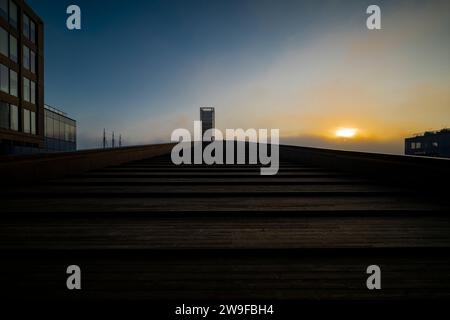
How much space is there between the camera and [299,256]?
8.14ft

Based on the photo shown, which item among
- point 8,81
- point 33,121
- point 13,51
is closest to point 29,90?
point 33,121

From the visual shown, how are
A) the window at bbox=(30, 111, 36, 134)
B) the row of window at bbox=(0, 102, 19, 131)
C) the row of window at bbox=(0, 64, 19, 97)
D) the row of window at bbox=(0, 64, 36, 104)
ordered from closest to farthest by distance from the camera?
1. the row of window at bbox=(0, 102, 19, 131)
2. the row of window at bbox=(0, 64, 19, 97)
3. the row of window at bbox=(0, 64, 36, 104)
4. the window at bbox=(30, 111, 36, 134)

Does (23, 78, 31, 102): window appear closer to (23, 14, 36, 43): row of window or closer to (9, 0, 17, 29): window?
(23, 14, 36, 43): row of window

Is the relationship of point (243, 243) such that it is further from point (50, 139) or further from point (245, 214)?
point (50, 139)

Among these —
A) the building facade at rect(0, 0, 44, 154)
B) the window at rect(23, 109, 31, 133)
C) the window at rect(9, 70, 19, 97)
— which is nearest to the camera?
the building facade at rect(0, 0, 44, 154)

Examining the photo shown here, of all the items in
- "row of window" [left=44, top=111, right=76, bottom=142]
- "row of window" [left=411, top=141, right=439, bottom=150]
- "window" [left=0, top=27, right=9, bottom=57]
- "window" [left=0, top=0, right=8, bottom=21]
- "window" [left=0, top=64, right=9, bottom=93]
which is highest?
"window" [left=0, top=0, right=8, bottom=21]

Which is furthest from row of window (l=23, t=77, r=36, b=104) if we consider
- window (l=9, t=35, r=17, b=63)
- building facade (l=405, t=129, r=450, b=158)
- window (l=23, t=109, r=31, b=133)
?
building facade (l=405, t=129, r=450, b=158)

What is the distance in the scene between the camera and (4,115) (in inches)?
885

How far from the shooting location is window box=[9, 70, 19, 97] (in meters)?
23.6

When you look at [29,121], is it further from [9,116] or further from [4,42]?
[4,42]

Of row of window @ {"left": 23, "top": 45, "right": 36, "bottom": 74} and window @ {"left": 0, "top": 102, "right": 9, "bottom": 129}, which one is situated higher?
row of window @ {"left": 23, "top": 45, "right": 36, "bottom": 74}

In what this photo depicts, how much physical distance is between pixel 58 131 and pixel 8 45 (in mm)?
16614

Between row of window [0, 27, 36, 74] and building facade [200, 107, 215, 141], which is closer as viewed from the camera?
row of window [0, 27, 36, 74]

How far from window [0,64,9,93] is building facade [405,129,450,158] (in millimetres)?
58342
